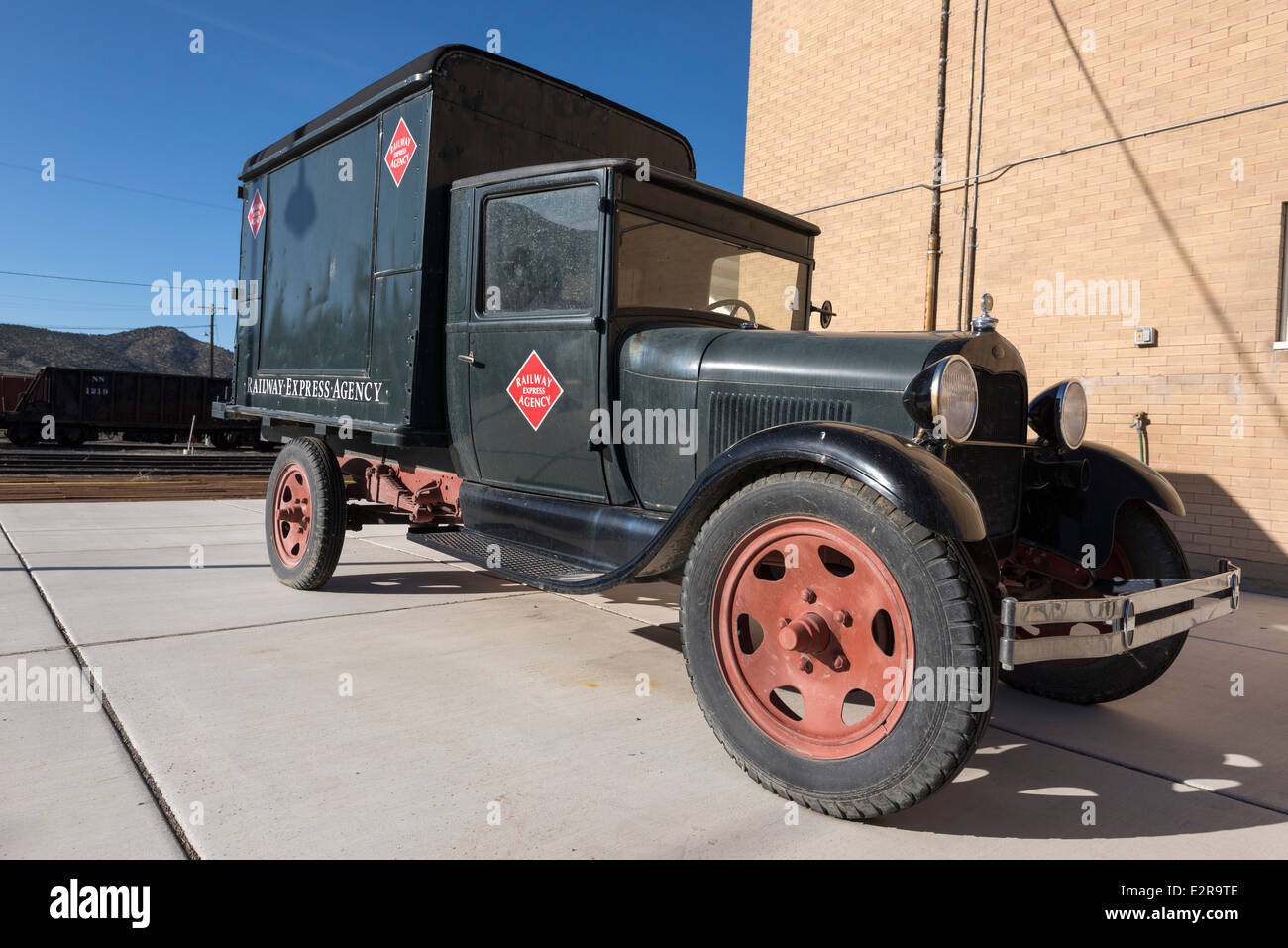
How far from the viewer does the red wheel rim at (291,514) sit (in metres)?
4.73

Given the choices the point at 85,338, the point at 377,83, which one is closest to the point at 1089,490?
the point at 377,83

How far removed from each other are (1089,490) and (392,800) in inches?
104

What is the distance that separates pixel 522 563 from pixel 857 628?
170 centimetres

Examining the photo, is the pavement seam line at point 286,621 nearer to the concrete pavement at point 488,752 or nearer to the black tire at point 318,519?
the concrete pavement at point 488,752

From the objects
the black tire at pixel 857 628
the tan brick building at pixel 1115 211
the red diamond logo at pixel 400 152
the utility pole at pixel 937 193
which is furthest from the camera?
the utility pole at pixel 937 193

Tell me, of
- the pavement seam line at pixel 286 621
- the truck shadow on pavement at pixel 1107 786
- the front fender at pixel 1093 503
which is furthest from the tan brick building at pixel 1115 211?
the pavement seam line at pixel 286 621

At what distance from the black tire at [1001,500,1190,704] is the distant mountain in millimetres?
65628

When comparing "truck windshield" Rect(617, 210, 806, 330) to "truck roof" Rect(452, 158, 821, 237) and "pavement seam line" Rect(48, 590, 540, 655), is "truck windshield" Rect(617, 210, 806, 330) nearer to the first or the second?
"truck roof" Rect(452, 158, 821, 237)

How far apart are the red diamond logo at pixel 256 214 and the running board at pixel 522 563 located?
2.92 m

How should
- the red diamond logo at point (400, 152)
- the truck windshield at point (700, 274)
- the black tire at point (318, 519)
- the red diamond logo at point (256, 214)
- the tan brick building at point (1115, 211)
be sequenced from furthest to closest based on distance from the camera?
the tan brick building at point (1115, 211) → the red diamond logo at point (256, 214) → the black tire at point (318, 519) → the red diamond logo at point (400, 152) → the truck windshield at point (700, 274)

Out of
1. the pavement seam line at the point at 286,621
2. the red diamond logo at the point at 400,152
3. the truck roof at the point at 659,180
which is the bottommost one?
the pavement seam line at the point at 286,621

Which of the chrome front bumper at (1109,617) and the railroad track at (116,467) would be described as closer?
the chrome front bumper at (1109,617)

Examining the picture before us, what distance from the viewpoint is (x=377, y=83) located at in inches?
169

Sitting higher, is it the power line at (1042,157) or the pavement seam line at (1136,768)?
the power line at (1042,157)
